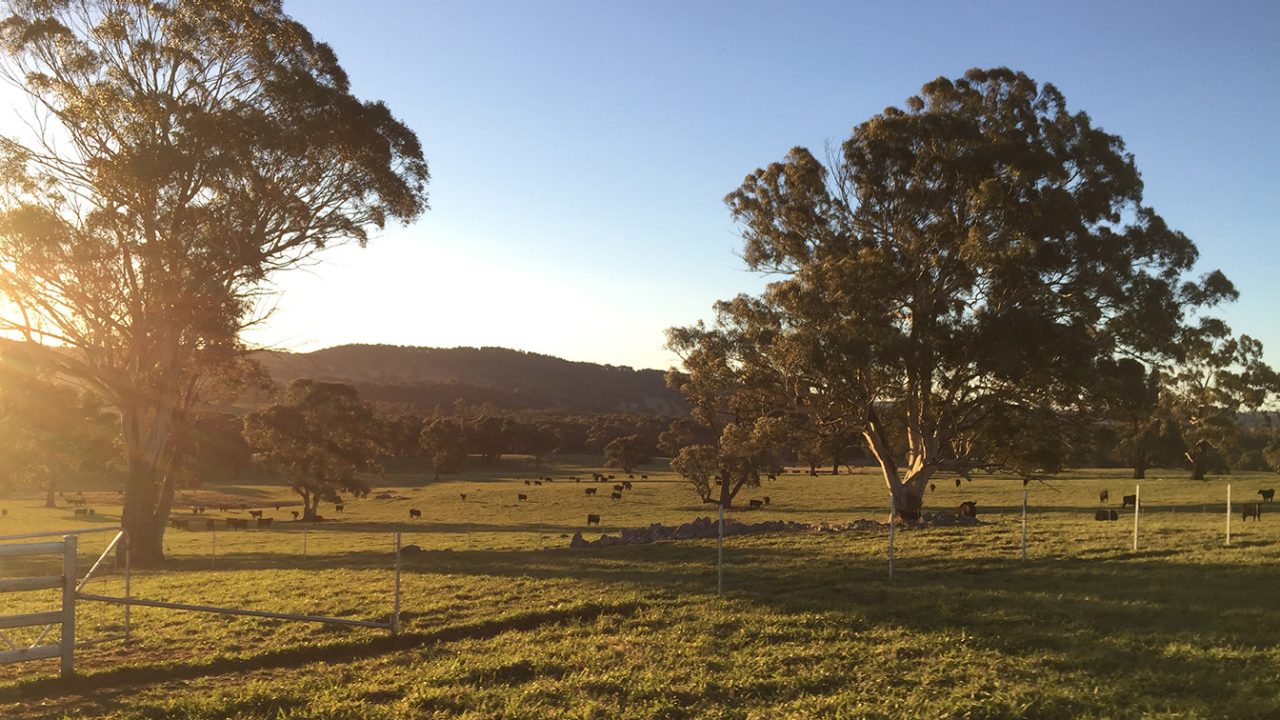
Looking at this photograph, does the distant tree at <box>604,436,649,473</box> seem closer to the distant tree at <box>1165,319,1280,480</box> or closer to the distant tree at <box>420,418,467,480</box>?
the distant tree at <box>420,418,467,480</box>

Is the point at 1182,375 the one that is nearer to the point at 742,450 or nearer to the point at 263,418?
the point at 742,450

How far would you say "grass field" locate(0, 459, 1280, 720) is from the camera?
342 inches

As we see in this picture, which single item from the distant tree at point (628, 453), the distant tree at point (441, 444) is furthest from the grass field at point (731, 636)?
the distant tree at point (441, 444)

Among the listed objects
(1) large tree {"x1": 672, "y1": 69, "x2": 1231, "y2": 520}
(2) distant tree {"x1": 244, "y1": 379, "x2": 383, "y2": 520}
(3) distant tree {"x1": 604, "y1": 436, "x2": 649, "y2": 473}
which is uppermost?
(1) large tree {"x1": 672, "y1": 69, "x2": 1231, "y2": 520}

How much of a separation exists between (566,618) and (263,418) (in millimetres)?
44223

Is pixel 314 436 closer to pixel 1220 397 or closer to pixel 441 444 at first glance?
pixel 441 444

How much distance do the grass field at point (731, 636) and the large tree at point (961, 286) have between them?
18.1 feet

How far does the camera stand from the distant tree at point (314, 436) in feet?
172

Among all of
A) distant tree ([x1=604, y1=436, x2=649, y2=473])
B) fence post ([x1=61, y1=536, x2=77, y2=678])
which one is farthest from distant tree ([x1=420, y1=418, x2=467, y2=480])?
fence post ([x1=61, y1=536, x2=77, y2=678])

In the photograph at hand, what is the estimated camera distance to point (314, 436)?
53.3 m

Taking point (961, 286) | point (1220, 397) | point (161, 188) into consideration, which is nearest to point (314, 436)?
point (161, 188)

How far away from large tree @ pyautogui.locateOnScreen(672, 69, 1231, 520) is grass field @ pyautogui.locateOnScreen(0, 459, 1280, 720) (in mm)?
5528

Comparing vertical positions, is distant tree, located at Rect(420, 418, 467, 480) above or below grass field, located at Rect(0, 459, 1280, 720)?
below

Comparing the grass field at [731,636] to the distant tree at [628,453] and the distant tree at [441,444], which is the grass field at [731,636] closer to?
the distant tree at [628,453]
